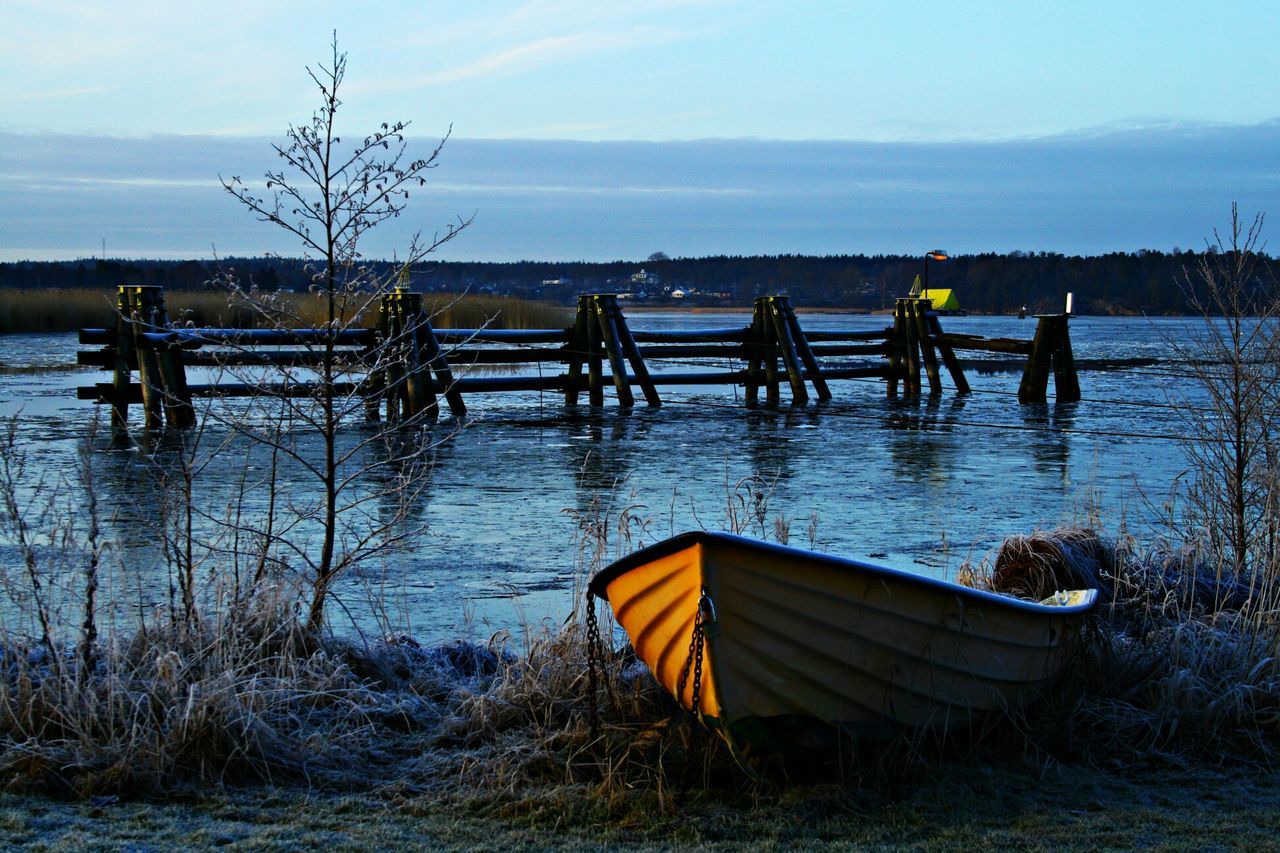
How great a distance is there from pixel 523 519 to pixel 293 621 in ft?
13.1

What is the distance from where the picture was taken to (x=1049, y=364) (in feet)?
62.4

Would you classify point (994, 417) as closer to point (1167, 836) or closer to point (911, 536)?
point (911, 536)

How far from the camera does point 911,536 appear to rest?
8406mm

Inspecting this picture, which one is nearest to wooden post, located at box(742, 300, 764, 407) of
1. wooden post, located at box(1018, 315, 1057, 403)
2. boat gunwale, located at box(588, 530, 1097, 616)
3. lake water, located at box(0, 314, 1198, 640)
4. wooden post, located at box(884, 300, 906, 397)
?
lake water, located at box(0, 314, 1198, 640)

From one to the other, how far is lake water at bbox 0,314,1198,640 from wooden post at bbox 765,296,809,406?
0.35 m

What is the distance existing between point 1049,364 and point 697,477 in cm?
997

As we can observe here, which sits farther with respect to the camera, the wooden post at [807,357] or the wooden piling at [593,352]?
the wooden post at [807,357]

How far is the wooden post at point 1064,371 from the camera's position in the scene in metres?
18.9

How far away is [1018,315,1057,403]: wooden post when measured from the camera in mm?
18770

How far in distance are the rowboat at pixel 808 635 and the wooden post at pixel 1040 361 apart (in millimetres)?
14907

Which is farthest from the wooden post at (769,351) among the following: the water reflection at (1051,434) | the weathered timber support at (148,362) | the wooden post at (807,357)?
the weathered timber support at (148,362)

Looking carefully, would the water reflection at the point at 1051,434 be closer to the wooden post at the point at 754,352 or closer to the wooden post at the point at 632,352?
the wooden post at the point at 754,352

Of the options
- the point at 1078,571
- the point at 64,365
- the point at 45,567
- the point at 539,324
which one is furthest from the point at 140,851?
the point at 539,324

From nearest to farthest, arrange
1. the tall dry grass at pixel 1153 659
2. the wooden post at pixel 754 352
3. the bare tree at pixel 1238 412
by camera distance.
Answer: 1. the tall dry grass at pixel 1153 659
2. the bare tree at pixel 1238 412
3. the wooden post at pixel 754 352
